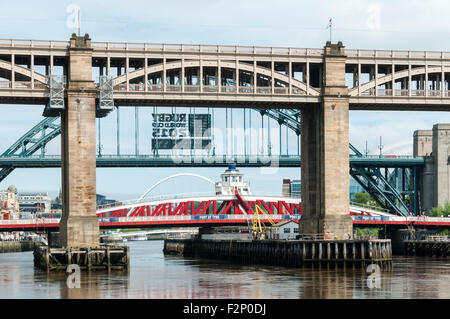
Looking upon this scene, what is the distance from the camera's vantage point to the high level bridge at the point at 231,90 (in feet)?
307

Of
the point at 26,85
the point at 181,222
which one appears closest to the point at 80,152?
the point at 26,85

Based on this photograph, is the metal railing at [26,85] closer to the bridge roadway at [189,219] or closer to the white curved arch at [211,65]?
the white curved arch at [211,65]

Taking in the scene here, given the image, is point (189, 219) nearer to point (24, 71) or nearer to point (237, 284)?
point (24, 71)

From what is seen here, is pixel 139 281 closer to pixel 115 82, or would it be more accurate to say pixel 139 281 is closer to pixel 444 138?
pixel 115 82

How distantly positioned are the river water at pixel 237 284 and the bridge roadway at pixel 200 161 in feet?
234

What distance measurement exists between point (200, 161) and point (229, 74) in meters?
64.3

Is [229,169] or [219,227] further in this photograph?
[229,169]

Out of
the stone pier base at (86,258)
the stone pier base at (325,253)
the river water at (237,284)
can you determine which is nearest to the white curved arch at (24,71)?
the stone pier base at (86,258)

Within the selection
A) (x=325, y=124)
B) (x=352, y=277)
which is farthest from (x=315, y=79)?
(x=352, y=277)

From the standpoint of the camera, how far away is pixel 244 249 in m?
115

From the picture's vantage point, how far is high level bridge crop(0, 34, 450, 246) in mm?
93500

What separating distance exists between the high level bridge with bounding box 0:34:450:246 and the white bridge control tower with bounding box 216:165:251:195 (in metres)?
70.7
